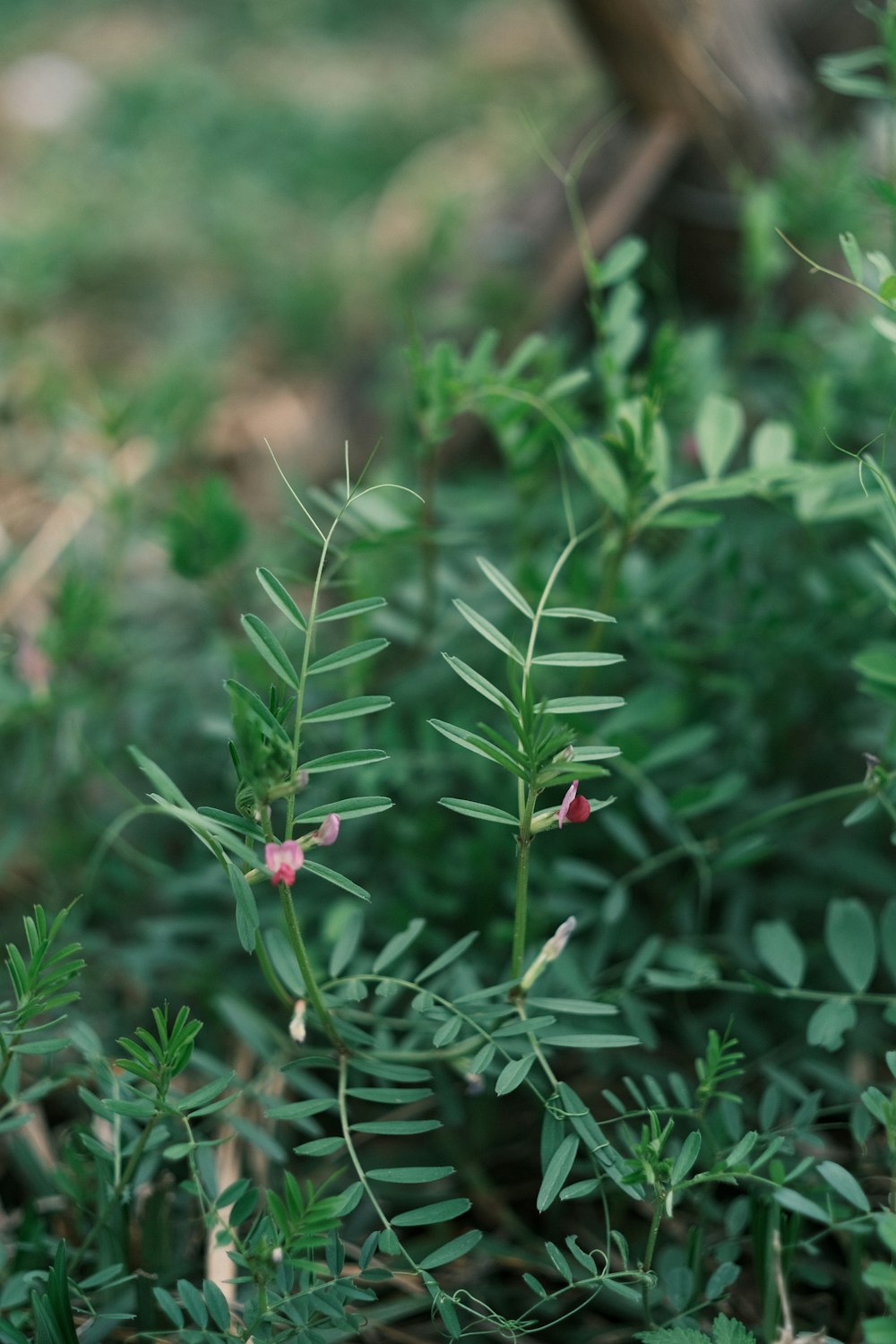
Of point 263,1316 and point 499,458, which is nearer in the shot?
point 263,1316

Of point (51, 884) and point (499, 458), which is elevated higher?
point (51, 884)

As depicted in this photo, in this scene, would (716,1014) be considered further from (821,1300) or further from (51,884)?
(51,884)

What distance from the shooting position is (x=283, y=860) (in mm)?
548

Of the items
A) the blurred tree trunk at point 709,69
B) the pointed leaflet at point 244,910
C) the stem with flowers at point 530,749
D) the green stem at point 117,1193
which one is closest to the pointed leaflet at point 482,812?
the stem with flowers at point 530,749

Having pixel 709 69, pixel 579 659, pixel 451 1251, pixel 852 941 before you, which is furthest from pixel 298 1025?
pixel 709 69

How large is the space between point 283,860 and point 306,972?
3.0 inches

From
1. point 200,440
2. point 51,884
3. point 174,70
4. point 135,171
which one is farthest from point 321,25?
point 51,884

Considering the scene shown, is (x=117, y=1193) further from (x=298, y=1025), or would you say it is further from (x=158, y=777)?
(x=158, y=777)

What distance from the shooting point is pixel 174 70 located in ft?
11.2

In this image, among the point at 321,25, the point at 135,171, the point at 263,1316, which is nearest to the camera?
the point at 263,1316

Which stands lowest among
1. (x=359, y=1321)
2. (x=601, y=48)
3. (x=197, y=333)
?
(x=197, y=333)

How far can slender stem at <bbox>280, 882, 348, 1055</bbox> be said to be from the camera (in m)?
0.57

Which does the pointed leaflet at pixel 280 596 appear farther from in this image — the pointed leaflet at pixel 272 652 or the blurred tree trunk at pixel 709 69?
the blurred tree trunk at pixel 709 69

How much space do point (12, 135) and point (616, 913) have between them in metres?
2.92
